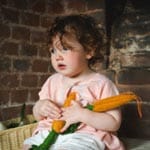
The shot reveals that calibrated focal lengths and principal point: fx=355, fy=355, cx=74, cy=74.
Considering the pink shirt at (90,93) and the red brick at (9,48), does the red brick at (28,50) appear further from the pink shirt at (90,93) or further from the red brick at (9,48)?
the pink shirt at (90,93)

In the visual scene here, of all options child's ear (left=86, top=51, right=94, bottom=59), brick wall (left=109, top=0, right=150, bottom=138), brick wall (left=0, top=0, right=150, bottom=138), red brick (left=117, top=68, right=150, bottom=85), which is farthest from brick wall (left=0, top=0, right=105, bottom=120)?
child's ear (left=86, top=51, right=94, bottom=59)

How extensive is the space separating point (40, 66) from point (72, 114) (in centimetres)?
75

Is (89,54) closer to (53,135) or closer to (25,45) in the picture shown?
(53,135)

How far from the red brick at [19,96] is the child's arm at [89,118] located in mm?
628

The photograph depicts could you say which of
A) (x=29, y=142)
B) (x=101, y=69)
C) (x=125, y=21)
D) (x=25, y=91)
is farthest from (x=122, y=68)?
(x=29, y=142)

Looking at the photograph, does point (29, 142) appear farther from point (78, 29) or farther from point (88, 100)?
point (78, 29)

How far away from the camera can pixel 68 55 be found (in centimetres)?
119

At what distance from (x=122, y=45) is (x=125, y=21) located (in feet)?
0.36

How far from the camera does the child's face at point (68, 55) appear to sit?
1197 millimetres

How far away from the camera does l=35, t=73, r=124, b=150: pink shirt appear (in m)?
1.17

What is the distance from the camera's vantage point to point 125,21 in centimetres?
162

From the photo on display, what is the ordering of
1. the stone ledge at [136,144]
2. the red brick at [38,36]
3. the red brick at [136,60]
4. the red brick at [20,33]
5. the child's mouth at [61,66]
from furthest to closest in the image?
the red brick at [38,36], the red brick at [20,33], the red brick at [136,60], the stone ledge at [136,144], the child's mouth at [61,66]

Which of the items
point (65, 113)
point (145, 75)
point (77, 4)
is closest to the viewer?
point (65, 113)

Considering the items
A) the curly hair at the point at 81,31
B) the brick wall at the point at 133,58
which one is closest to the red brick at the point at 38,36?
the brick wall at the point at 133,58
